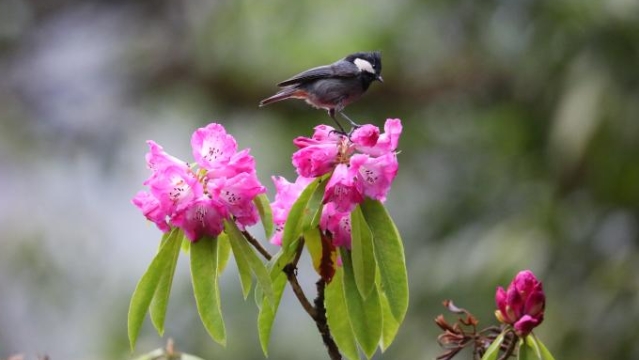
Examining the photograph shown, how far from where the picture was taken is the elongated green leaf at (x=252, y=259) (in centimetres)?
117

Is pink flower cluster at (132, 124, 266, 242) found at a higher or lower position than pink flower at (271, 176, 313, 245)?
higher

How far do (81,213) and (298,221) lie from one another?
6.35m

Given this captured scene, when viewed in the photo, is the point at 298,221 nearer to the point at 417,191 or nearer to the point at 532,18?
the point at 532,18

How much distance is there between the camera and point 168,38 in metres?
8.31

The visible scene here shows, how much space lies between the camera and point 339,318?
1.25 m

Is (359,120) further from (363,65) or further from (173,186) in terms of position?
(173,186)

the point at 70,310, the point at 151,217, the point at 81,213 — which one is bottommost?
the point at 70,310

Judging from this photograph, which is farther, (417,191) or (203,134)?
(417,191)

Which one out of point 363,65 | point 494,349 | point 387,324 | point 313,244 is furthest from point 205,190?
point 363,65

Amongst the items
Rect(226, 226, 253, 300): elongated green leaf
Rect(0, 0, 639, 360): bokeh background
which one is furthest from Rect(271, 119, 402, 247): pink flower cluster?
Rect(0, 0, 639, 360): bokeh background

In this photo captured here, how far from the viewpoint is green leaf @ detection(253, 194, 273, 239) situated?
4.24 feet

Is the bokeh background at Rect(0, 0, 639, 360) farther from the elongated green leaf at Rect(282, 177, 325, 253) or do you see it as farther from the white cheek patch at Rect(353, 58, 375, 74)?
the elongated green leaf at Rect(282, 177, 325, 253)

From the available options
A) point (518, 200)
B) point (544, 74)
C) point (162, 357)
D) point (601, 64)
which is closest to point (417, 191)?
point (518, 200)

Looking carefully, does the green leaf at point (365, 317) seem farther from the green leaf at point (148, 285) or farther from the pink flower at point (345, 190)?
the green leaf at point (148, 285)
